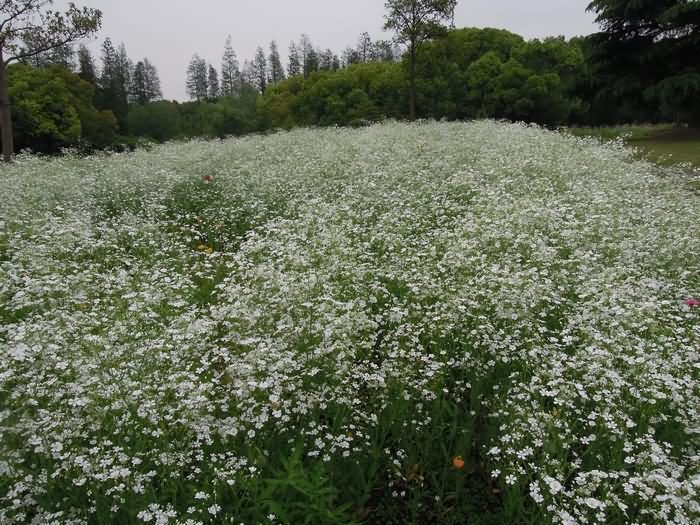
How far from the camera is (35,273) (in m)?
5.61

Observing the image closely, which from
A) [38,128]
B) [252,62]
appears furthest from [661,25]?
[252,62]

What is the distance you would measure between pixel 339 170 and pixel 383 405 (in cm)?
891

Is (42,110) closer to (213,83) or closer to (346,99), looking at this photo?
(346,99)

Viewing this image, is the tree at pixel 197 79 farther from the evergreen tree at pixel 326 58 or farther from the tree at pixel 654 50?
the tree at pixel 654 50

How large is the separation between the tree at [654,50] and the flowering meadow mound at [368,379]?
22019 millimetres

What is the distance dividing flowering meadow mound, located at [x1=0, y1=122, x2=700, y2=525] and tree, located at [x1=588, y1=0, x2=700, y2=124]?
2202 cm

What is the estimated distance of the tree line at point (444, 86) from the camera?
25.3 m

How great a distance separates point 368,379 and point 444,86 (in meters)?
40.9

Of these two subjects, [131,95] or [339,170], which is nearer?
[339,170]

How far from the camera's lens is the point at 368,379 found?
11.7ft

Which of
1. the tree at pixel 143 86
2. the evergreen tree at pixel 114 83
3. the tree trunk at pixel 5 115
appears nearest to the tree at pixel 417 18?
the tree trunk at pixel 5 115

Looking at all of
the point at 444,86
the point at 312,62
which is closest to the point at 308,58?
the point at 312,62

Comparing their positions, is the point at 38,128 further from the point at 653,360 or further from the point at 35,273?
the point at 653,360

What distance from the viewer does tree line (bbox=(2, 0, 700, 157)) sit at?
2530 centimetres
